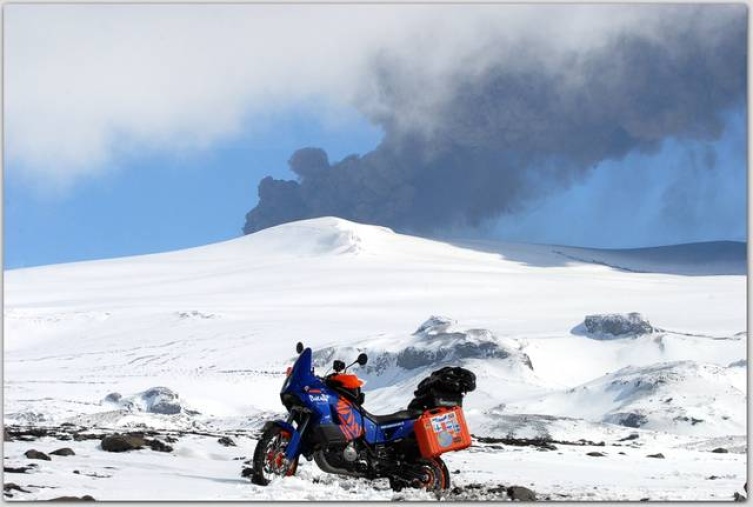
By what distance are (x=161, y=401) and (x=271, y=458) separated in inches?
1144

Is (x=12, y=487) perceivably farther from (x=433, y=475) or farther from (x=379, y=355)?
(x=379, y=355)

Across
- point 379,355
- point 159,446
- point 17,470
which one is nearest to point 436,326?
point 379,355

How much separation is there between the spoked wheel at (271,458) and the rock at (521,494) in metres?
2.14

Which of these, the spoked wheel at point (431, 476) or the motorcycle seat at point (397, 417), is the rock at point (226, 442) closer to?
the motorcycle seat at point (397, 417)

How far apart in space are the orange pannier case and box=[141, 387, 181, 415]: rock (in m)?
27.6

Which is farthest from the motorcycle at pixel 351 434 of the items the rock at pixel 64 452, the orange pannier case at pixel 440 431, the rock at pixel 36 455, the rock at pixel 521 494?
the rock at pixel 64 452

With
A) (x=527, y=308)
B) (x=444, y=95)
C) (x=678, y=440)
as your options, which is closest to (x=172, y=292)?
(x=527, y=308)

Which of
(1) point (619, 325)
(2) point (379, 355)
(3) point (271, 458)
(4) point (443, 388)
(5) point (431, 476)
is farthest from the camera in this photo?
(1) point (619, 325)

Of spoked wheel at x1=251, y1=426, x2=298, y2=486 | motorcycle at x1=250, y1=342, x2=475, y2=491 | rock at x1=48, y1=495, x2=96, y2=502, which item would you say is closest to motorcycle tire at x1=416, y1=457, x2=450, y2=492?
motorcycle at x1=250, y1=342, x2=475, y2=491

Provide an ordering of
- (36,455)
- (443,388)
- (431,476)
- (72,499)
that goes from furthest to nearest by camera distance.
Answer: (36,455) → (443,388) → (431,476) → (72,499)

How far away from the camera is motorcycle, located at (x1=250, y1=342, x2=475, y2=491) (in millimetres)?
10664

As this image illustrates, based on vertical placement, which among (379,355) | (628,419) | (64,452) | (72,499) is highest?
(379,355)

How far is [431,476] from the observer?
36.4ft

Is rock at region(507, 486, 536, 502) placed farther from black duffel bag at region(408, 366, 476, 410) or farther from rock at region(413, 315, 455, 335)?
rock at region(413, 315, 455, 335)
